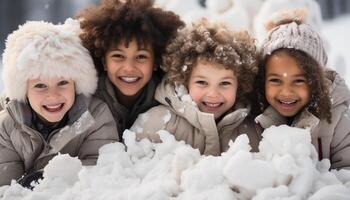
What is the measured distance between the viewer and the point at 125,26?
8.61ft

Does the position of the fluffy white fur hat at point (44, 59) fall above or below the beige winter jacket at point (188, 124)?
above

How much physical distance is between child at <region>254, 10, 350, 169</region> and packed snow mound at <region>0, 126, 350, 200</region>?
495 mm

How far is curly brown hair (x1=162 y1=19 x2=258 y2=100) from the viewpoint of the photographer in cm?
254

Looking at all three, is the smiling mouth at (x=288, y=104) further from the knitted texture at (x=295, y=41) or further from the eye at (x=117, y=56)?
the eye at (x=117, y=56)

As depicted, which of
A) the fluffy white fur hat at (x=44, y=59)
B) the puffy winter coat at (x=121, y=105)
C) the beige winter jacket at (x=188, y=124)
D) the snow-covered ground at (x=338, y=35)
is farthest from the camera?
the snow-covered ground at (x=338, y=35)

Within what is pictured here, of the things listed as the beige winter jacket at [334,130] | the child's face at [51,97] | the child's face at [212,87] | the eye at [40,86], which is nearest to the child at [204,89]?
the child's face at [212,87]

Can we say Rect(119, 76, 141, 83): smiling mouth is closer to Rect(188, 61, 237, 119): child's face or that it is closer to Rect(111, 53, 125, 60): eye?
Rect(111, 53, 125, 60): eye

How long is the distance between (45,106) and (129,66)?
51 cm

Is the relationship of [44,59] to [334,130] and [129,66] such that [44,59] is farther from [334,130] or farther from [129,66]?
Result: [334,130]

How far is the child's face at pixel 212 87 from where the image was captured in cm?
255

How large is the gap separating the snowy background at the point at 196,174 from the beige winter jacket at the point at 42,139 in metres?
0.22

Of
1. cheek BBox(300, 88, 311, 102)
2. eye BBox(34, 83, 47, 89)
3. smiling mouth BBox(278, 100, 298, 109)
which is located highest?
eye BBox(34, 83, 47, 89)

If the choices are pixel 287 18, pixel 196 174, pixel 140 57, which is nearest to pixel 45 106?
pixel 140 57

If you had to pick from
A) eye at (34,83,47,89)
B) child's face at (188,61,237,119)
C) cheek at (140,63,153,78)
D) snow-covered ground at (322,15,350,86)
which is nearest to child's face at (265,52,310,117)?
child's face at (188,61,237,119)
